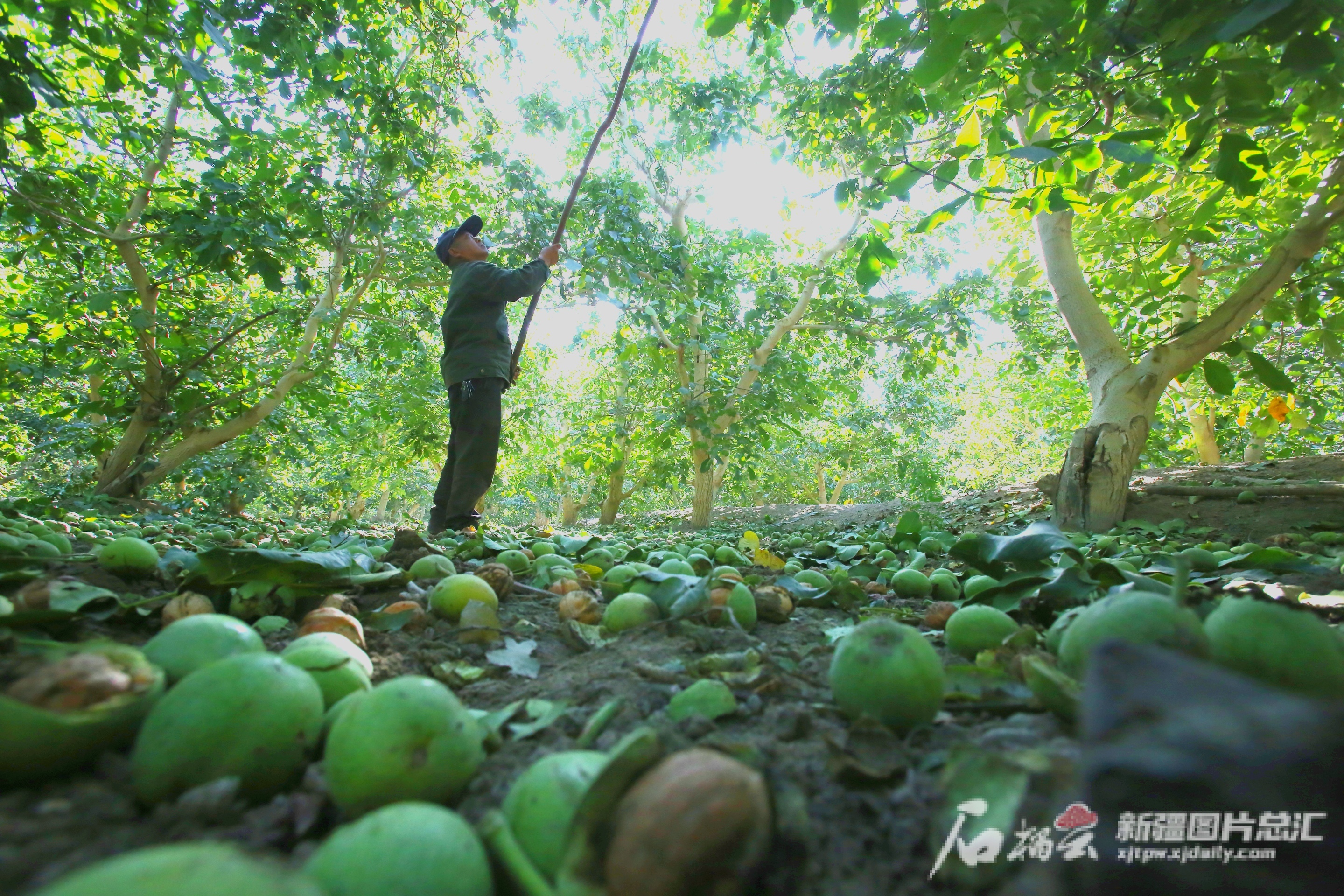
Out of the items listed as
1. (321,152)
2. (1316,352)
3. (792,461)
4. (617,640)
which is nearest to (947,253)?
(1316,352)

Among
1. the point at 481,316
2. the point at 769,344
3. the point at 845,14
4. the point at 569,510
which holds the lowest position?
the point at 569,510

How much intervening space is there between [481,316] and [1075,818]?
579 cm

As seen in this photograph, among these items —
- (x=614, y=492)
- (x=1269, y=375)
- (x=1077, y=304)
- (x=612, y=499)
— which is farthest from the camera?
(x=612, y=499)

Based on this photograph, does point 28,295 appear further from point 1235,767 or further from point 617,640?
point 1235,767

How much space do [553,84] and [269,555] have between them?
1261 centimetres

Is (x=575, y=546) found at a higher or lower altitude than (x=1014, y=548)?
lower

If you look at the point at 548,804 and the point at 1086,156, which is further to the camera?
the point at 1086,156

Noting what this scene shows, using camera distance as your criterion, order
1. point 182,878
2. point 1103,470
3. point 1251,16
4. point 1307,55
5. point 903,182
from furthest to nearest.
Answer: point 1103,470
point 903,182
point 1307,55
point 1251,16
point 182,878

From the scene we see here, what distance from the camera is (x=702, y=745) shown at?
43.6 inches

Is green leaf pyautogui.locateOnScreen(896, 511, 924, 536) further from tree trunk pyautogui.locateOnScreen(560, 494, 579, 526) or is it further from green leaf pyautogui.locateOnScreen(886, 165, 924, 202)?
tree trunk pyautogui.locateOnScreen(560, 494, 579, 526)

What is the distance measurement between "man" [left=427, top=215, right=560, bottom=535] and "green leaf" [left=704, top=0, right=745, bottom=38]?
10.3 ft

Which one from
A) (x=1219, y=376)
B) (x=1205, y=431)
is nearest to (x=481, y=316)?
(x=1219, y=376)

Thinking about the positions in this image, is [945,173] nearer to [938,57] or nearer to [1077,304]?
[938,57]

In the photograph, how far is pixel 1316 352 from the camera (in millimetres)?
8938
